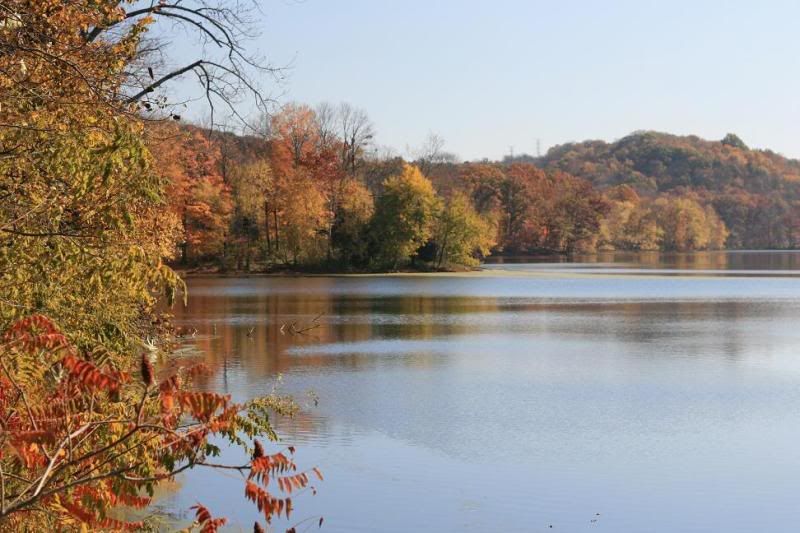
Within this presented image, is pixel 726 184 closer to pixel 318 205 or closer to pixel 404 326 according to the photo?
pixel 318 205

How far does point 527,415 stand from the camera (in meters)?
17.7

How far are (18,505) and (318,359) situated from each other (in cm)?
2085

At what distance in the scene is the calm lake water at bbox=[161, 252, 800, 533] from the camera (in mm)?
12266

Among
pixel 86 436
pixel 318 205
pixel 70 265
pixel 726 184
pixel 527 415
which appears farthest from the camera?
pixel 726 184

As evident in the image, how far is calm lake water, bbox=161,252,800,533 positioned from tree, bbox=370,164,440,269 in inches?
1325

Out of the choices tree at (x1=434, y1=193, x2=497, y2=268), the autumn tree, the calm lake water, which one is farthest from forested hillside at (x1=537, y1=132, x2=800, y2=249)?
the autumn tree

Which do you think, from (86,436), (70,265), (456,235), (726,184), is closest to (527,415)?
(70,265)

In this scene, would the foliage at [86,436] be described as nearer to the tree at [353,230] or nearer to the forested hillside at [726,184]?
the tree at [353,230]

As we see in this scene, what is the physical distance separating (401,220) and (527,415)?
2224 inches

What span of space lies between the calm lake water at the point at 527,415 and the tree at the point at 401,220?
3364 cm

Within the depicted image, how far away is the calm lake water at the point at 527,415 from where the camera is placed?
12.3 metres

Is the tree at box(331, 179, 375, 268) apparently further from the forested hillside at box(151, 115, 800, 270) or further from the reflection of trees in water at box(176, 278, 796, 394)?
the reflection of trees in water at box(176, 278, 796, 394)

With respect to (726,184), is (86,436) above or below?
below

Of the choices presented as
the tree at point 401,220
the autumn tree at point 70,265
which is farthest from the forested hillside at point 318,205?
the autumn tree at point 70,265
